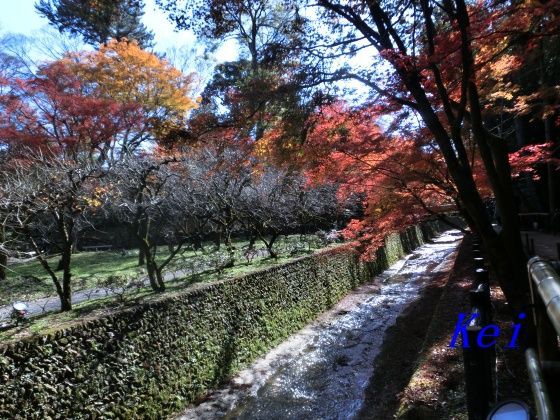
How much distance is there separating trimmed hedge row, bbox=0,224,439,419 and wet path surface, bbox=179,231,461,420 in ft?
1.13

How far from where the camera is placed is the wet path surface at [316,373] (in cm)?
612

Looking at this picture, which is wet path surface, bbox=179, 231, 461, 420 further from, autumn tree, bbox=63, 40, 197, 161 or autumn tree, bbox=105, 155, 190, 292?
autumn tree, bbox=63, 40, 197, 161

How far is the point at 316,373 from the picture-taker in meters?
7.46

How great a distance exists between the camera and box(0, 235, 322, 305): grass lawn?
11.2 m

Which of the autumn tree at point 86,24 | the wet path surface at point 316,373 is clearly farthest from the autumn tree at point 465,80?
the autumn tree at point 86,24

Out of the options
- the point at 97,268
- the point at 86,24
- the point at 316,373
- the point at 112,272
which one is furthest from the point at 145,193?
the point at 86,24

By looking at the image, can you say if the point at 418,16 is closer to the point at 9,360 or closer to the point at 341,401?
the point at 341,401

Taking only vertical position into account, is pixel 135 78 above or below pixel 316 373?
above

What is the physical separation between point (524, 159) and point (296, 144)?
4.97m

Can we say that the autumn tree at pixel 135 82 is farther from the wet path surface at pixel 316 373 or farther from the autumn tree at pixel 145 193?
the wet path surface at pixel 316 373

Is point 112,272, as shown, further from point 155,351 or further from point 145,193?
point 155,351

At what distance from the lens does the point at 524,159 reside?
8414 mm

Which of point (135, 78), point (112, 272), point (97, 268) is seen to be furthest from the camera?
point (135, 78)

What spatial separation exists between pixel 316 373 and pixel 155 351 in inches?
124
